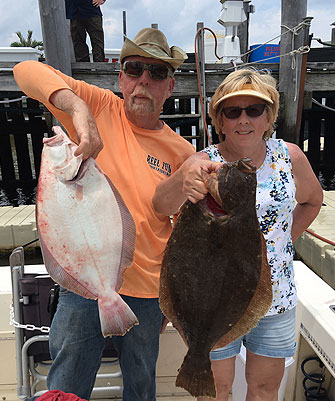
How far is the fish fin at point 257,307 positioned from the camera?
5.15 ft

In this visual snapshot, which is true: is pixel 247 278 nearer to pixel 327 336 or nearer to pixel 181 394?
pixel 327 336

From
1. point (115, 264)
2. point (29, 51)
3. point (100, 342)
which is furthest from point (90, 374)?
point (29, 51)

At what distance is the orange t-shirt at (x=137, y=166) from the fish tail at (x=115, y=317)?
1.54ft

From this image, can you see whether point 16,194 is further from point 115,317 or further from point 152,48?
point 115,317

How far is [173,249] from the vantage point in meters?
1.52

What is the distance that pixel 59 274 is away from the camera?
4.87 ft

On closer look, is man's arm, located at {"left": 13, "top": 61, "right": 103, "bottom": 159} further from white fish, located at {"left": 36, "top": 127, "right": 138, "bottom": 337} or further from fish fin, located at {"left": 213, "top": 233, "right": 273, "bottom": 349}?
fish fin, located at {"left": 213, "top": 233, "right": 273, "bottom": 349}

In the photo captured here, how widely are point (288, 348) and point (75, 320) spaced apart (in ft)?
3.99

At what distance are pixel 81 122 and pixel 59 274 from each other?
65cm

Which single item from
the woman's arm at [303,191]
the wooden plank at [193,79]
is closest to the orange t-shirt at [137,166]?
the woman's arm at [303,191]

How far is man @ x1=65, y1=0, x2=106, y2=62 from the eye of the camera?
6.83 m

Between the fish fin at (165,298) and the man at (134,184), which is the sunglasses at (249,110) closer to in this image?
the man at (134,184)

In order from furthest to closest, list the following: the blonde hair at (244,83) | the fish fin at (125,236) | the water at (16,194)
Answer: the water at (16,194), the blonde hair at (244,83), the fish fin at (125,236)

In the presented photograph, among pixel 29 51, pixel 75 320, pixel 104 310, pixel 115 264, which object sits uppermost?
pixel 29 51
